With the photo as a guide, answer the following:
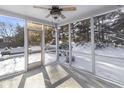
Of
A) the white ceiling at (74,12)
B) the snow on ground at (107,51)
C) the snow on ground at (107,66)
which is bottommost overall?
the snow on ground at (107,66)

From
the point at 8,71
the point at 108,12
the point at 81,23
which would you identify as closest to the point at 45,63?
the point at 8,71

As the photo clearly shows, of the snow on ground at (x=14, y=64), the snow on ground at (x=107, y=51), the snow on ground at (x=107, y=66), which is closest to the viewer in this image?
the snow on ground at (x=107, y=51)

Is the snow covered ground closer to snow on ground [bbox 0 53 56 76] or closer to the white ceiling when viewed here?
snow on ground [bbox 0 53 56 76]

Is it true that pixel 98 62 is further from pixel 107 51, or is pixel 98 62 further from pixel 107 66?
pixel 107 51

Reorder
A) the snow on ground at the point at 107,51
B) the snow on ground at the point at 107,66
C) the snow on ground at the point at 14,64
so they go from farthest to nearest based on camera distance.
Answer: the snow on ground at the point at 14,64, the snow on ground at the point at 107,66, the snow on ground at the point at 107,51

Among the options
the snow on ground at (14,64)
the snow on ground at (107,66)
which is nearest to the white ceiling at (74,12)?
the snow on ground at (107,66)

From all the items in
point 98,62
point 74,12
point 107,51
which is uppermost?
point 74,12

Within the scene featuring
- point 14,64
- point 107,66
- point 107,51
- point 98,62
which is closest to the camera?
point 107,51

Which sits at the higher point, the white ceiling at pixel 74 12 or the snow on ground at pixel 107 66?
the white ceiling at pixel 74 12

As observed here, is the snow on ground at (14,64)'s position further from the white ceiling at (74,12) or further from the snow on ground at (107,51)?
the snow on ground at (107,51)

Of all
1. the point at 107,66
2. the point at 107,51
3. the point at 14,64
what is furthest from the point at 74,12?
the point at 14,64

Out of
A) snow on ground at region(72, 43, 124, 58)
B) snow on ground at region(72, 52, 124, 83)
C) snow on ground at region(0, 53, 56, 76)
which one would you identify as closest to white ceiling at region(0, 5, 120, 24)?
snow on ground at region(72, 43, 124, 58)

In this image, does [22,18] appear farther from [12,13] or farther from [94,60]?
[94,60]

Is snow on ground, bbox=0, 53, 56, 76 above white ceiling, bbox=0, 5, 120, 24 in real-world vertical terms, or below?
below
